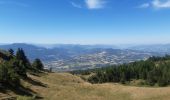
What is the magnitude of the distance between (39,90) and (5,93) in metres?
14.0

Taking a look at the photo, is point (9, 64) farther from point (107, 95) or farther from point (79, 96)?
point (107, 95)

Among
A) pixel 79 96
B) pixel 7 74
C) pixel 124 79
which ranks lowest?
pixel 124 79

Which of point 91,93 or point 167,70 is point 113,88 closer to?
point 91,93

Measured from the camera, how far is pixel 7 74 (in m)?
70.9

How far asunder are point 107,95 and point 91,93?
477 centimetres

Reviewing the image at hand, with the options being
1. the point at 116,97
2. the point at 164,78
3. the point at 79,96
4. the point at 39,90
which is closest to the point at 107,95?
the point at 116,97

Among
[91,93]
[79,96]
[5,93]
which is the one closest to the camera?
[5,93]

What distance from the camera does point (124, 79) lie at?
625ft

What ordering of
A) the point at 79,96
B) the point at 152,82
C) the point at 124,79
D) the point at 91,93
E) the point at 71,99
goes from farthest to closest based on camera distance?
the point at 124,79 → the point at 152,82 → the point at 91,93 → the point at 79,96 → the point at 71,99

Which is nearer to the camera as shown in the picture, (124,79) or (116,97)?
(116,97)

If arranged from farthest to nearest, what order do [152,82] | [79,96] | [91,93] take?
[152,82], [91,93], [79,96]

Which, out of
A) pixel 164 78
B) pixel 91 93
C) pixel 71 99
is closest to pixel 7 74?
pixel 71 99

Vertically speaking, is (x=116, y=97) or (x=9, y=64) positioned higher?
(x=9, y=64)

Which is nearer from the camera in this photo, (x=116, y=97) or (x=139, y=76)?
(x=116, y=97)
